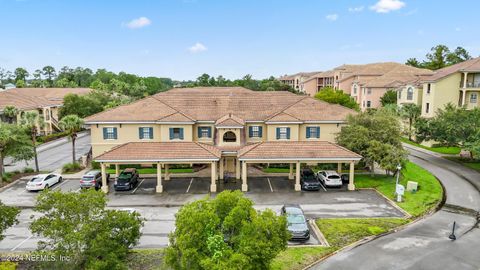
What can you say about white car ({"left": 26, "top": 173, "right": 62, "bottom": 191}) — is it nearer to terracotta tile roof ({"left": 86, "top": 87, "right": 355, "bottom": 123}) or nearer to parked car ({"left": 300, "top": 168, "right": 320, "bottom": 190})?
terracotta tile roof ({"left": 86, "top": 87, "right": 355, "bottom": 123})

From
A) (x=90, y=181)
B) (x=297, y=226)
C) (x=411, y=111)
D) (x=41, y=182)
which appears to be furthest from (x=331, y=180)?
(x=411, y=111)

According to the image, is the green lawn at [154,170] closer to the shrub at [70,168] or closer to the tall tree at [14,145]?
the shrub at [70,168]

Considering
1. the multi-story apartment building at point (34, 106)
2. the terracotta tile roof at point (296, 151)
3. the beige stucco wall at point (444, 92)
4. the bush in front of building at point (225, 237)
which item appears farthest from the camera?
the multi-story apartment building at point (34, 106)

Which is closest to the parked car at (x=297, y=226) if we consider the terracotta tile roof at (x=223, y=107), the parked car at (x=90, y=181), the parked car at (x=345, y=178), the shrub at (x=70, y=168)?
the parked car at (x=345, y=178)

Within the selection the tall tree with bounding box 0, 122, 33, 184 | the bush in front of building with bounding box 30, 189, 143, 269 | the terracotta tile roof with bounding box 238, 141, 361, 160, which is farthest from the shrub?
the bush in front of building with bounding box 30, 189, 143, 269

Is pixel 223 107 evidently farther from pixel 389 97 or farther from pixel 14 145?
pixel 389 97

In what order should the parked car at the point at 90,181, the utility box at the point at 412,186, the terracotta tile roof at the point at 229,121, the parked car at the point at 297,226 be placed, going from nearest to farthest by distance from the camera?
the parked car at the point at 297,226 → the utility box at the point at 412,186 → the parked car at the point at 90,181 → the terracotta tile roof at the point at 229,121
